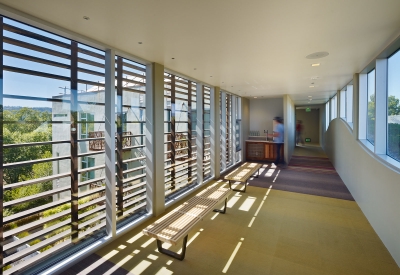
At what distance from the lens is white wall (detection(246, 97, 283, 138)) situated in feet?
31.0

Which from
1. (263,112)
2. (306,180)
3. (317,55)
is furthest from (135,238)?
(263,112)

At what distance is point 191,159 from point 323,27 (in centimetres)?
389

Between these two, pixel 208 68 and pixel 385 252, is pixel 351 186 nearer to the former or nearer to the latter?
pixel 385 252

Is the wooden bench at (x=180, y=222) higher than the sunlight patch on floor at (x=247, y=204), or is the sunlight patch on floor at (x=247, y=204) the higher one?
the wooden bench at (x=180, y=222)

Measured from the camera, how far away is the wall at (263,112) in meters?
9.45

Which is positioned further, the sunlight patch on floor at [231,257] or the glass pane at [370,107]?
the glass pane at [370,107]

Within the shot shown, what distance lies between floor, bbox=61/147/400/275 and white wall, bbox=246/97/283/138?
5946mm

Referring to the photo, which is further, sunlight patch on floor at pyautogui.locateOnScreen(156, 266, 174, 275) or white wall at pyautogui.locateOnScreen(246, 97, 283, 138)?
white wall at pyautogui.locateOnScreen(246, 97, 283, 138)

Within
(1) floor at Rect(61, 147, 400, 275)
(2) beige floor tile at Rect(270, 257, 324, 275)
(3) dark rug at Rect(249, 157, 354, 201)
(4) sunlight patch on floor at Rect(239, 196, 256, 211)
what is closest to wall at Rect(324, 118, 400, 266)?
(1) floor at Rect(61, 147, 400, 275)

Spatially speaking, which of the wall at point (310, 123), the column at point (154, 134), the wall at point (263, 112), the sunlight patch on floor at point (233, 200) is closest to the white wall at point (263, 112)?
the wall at point (263, 112)

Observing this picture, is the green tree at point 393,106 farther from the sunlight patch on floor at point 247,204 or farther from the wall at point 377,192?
the sunlight patch on floor at point 247,204

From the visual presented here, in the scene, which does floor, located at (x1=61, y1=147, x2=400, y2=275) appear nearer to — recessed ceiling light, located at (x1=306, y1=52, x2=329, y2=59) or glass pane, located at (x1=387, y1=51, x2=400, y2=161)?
glass pane, located at (x1=387, y1=51, x2=400, y2=161)

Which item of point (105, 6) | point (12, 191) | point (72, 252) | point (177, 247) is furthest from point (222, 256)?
point (105, 6)

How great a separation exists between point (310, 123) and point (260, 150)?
1027 cm
